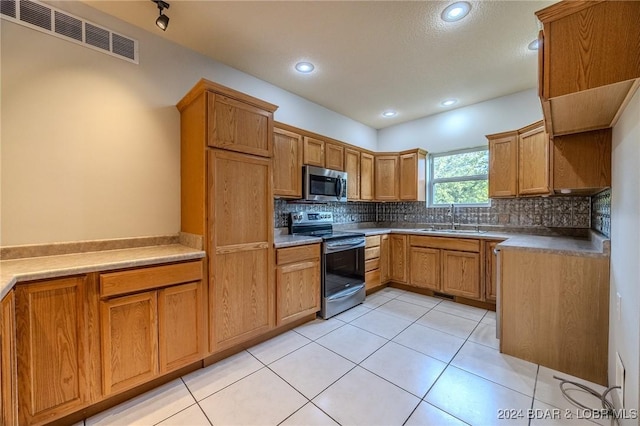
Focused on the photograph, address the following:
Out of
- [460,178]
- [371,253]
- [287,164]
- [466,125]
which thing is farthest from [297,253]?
[466,125]

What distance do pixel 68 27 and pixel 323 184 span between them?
260 cm

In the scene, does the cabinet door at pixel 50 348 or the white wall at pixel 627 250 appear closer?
the white wall at pixel 627 250

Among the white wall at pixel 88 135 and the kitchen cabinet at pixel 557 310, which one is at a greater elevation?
the white wall at pixel 88 135

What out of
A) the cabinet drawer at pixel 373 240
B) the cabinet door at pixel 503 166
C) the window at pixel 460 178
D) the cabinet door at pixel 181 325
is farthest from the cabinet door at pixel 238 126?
the window at pixel 460 178

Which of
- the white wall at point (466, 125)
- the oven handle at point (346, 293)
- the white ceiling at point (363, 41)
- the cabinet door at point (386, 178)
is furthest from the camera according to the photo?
the cabinet door at point (386, 178)

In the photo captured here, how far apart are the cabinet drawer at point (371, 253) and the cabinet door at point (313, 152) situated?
135cm

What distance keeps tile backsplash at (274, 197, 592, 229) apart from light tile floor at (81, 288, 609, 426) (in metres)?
1.61

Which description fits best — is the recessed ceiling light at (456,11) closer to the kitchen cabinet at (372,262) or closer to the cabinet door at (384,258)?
the kitchen cabinet at (372,262)

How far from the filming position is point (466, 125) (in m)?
3.82

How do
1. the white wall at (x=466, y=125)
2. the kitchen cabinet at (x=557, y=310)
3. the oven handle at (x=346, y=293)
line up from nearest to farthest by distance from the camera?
the kitchen cabinet at (x=557, y=310), the oven handle at (x=346, y=293), the white wall at (x=466, y=125)

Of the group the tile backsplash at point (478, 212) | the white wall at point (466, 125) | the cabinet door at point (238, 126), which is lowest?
the tile backsplash at point (478, 212)

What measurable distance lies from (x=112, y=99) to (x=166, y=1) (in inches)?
33.9

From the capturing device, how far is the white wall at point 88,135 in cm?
168

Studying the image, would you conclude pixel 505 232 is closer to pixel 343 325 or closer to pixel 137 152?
pixel 343 325
